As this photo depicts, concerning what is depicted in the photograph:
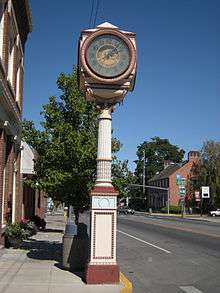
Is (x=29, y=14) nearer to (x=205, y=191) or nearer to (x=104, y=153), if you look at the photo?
(x=104, y=153)

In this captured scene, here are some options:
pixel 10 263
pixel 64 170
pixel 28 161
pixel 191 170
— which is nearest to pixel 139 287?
pixel 10 263

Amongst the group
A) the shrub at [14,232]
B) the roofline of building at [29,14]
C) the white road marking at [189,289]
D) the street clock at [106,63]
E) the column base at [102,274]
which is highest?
the roofline of building at [29,14]

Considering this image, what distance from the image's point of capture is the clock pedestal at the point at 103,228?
34.8ft

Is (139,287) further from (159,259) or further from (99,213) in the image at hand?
(159,259)

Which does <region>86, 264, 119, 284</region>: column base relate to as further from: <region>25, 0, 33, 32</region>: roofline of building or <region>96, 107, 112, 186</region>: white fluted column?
<region>25, 0, 33, 32</region>: roofline of building

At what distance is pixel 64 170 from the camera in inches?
679

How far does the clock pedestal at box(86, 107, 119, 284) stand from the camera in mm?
10594

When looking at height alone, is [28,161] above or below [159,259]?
above

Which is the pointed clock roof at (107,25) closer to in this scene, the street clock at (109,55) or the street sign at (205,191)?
the street clock at (109,55)

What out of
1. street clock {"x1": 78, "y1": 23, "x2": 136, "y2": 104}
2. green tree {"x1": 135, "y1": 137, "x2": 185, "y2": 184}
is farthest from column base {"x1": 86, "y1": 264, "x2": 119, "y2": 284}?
green tree {"x1": 135, "y1": 137, "x2": 185, "y2": 184}

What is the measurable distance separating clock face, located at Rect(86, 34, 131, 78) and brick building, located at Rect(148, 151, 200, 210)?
9218cm

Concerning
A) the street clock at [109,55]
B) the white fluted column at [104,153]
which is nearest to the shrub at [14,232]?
the white fluted column at [104,153]

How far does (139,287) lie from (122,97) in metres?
4.02

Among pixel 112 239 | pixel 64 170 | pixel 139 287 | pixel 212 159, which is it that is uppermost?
pixel 212 159
